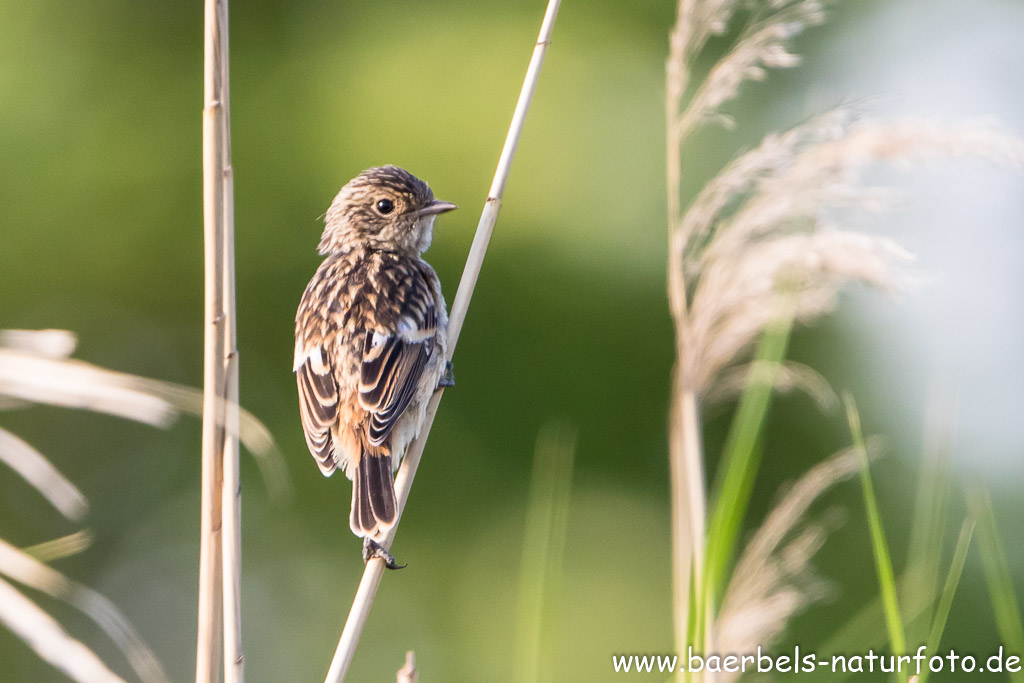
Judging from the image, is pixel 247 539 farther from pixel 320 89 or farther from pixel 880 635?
pixel 880 635

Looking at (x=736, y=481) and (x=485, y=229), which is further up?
(x=485, y=229)

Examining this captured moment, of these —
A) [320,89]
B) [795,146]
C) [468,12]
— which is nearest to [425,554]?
[320,89]

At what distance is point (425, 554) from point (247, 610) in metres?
2.45

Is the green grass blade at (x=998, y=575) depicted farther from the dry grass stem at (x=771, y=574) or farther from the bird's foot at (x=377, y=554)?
the bird's foot at (x=377, y=554)

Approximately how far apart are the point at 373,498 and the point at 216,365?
30.4 inches

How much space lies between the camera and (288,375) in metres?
7.35

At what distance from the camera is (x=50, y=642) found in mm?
1008

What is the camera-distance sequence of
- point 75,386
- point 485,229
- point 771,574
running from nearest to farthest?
point 75,386, point 771,574, point 485,229

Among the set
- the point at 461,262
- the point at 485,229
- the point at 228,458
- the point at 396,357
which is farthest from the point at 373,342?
the point at 461,262

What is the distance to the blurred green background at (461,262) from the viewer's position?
6.89 m

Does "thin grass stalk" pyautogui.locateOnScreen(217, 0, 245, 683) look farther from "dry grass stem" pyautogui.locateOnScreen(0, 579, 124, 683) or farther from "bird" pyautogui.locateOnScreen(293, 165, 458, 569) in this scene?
"dry grass stem" pyautogui.locateOnScreen(0, 579, 124, 683)

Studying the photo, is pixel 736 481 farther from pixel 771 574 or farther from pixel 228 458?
pixel 228 458

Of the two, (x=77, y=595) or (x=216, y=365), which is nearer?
(x=77, y=595)

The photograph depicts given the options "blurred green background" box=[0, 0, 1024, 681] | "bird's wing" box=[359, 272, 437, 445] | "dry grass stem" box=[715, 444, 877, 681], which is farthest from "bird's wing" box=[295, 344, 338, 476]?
"blurred green background" box=[0, 0, 1024, 681]
